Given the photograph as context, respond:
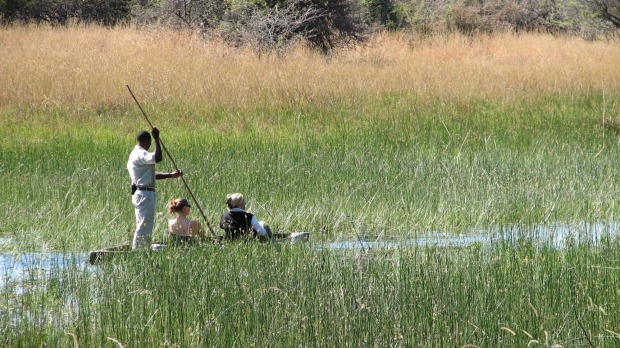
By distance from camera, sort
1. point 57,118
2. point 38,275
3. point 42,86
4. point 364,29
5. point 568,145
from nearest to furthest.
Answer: point 38,275, point 568,145, point 57,118, point 42,86, point 364,29

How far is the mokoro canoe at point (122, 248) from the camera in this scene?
783 centimetres

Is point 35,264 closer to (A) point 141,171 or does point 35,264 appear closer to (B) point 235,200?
(A) point 141,171

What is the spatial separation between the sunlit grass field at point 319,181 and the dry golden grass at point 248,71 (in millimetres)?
66

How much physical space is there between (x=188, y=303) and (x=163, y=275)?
1.95ft

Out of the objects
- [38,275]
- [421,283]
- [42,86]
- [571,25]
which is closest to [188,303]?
[421,283]

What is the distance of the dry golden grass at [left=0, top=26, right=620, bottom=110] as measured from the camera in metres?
16.7

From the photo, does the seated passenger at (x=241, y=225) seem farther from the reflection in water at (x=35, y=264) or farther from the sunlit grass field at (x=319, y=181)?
the reflection in water at (x=35, y=264)

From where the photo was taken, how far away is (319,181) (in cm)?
1141

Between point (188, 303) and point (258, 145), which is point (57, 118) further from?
point (188, 303)

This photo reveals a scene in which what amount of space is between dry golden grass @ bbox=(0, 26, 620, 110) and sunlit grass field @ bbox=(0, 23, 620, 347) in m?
0.07

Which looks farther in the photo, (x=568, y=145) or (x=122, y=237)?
(x=568, y=145)

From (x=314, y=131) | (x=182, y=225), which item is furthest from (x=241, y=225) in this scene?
(x=314, y=131)

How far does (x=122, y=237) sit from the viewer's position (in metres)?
9.32

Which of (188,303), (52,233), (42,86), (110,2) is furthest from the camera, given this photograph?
(110,2)
